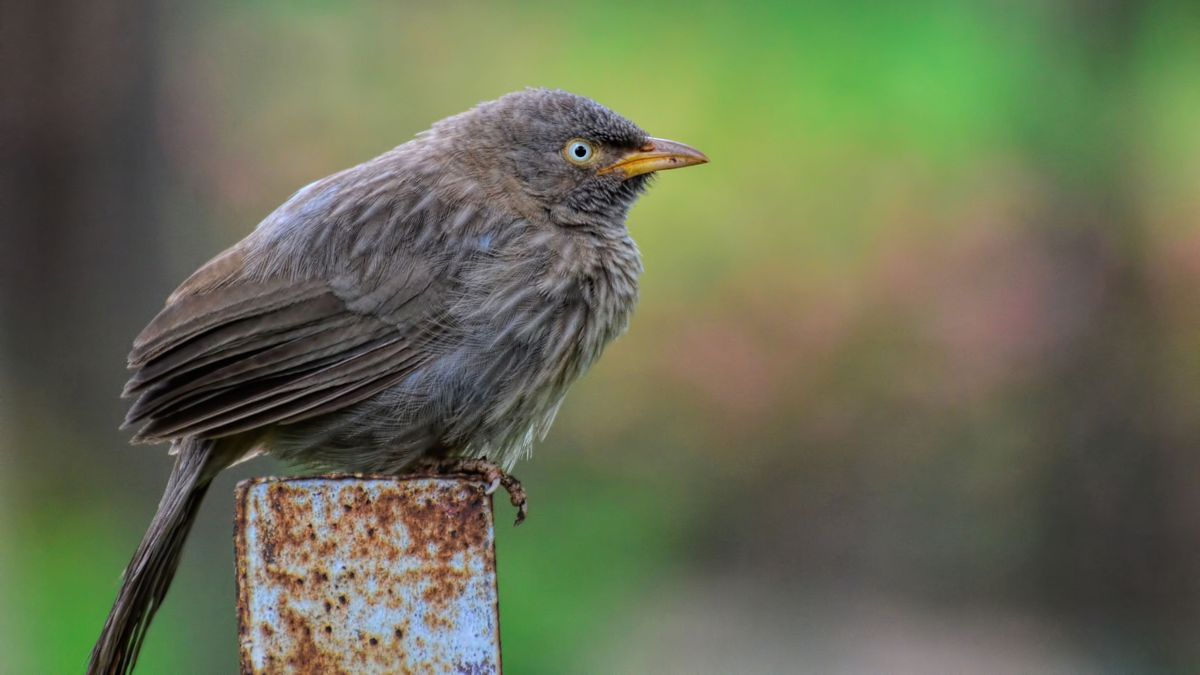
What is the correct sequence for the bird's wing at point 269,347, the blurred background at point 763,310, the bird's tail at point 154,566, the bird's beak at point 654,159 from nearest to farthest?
the bird's tail at point 154,566 → the bird's wing at point 269,347 → the bird's beak at point 654,159 → the blurred background at point 763,310

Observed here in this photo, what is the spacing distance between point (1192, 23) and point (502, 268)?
618 centimetres

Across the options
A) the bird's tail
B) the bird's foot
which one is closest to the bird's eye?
the bird's foot

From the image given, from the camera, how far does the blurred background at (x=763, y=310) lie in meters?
7.68

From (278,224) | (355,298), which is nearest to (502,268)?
(355,298)

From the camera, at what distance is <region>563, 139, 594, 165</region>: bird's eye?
15.1 feet

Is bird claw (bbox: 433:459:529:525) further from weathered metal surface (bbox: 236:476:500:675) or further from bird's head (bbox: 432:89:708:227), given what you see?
bird's head (bbox: 432:89:708:227)

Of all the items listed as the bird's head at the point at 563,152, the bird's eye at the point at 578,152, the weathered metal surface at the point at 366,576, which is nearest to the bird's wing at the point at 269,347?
the bird's head at the point at 563,152

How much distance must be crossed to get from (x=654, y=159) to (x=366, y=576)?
244 centimetres

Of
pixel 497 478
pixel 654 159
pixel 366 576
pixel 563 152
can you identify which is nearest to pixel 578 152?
pixel 563 152

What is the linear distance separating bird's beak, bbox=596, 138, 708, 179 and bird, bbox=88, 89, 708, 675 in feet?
1.13

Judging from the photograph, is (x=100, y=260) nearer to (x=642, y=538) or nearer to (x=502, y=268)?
(x=642, y=538)

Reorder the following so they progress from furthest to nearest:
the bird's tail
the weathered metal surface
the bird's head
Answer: the bird's head → the bird's tail → the weathered metal surface

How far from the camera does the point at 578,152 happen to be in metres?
4.65

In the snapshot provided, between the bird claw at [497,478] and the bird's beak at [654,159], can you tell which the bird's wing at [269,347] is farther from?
the bird's beak at [654,159]
